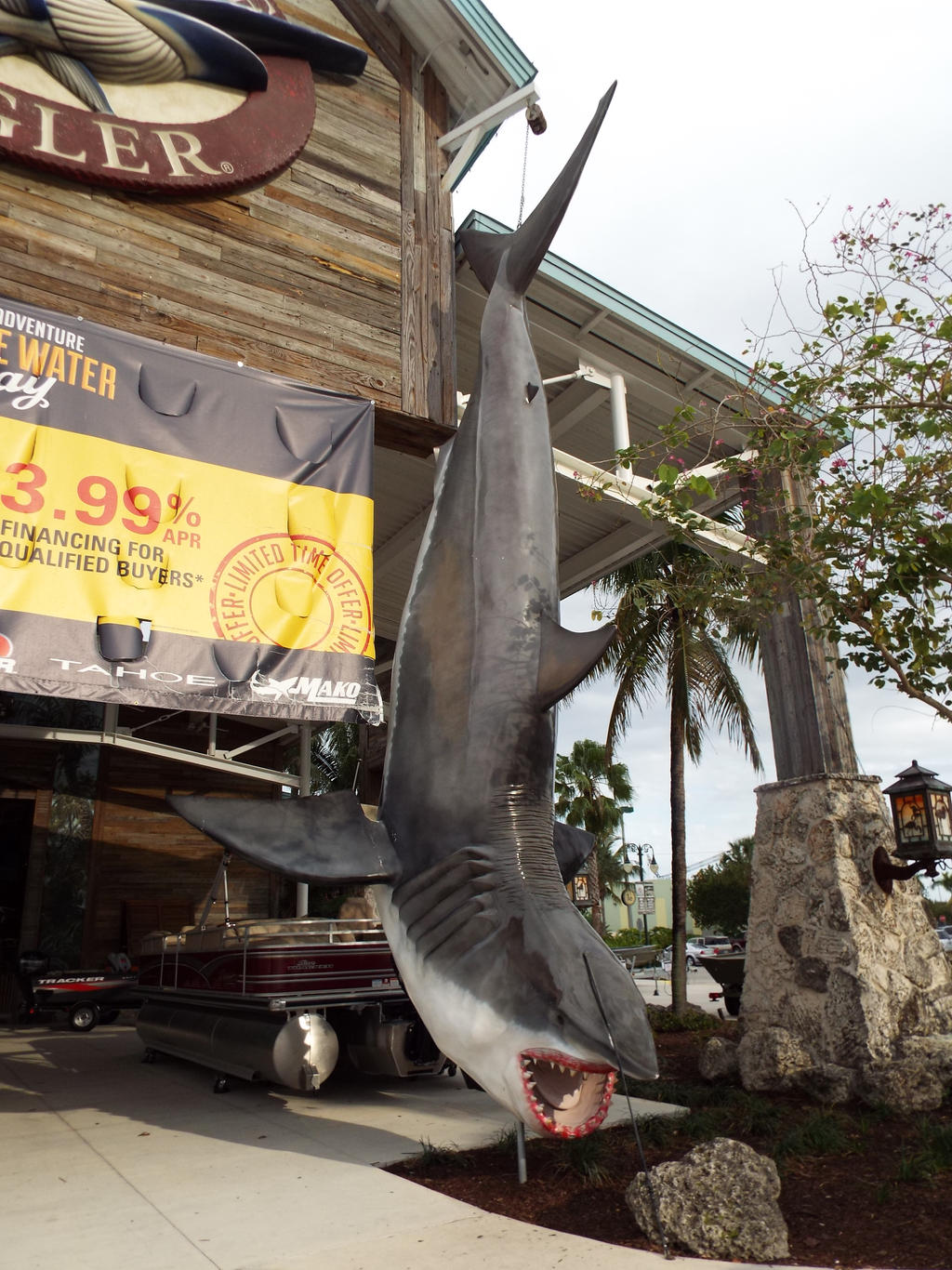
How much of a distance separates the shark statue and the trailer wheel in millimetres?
10303

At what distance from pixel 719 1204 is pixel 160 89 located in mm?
7951

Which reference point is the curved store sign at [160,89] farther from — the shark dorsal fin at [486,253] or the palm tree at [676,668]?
the palm tree at [676,668]

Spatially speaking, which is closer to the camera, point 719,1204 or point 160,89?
point 719,1204

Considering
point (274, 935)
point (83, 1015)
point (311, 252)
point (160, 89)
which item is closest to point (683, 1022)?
point (274, 935)

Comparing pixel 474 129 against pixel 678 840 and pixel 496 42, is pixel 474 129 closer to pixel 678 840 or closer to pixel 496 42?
pixel 496 42

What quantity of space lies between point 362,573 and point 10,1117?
448 cm

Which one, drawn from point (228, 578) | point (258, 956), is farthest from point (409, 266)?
point (258, 956)

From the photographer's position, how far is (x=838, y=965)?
6.45m

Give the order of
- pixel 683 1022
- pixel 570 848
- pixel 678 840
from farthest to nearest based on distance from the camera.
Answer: pixel 678 840
pixel 683 1022
pixel 570 848

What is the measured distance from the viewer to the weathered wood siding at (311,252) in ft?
19.8

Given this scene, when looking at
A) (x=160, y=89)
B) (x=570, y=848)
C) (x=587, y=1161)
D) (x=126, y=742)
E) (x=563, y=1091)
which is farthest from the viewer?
(x=126, y=742)

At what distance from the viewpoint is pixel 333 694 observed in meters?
5.85

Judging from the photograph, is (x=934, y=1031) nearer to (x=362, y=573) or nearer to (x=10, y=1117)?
(x=362, y=573)

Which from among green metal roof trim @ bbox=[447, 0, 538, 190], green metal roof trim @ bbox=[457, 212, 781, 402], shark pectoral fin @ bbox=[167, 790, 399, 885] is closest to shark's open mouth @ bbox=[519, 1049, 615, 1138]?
shark pectoral fin @ bbox=[167, 790, 399, 885]
